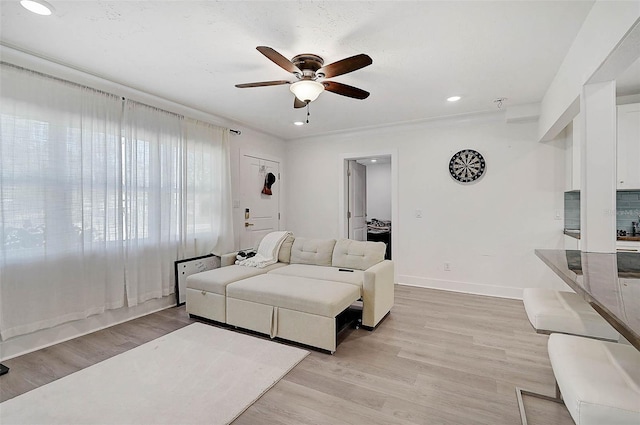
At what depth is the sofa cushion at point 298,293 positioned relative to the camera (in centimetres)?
254

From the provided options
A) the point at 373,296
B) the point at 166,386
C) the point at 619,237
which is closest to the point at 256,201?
the point at 373,296

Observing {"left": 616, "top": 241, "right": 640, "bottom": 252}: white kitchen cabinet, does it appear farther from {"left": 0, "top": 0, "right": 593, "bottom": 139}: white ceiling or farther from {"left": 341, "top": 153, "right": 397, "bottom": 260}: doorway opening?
{"left": 341, "top": 153, "right": 397, "bottom": 260}: doorway opening

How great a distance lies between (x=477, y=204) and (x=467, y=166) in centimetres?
57

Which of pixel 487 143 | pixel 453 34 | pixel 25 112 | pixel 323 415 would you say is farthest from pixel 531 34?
pixel 25 112

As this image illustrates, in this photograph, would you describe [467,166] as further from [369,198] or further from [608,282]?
[369,198]

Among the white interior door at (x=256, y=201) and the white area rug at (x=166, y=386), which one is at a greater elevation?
the white interior door at (x=256, y=201)

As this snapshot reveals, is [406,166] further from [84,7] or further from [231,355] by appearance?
[84,7]

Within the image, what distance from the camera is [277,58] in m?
2.05

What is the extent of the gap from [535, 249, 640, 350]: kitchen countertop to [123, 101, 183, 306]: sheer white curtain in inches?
148

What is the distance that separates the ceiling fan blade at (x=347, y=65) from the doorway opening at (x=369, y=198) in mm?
2747

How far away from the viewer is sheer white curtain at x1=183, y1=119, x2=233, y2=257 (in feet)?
12.8

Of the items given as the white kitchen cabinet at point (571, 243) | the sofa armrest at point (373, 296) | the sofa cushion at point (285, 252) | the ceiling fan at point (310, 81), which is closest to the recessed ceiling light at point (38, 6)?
the ceiling fan at point (310, 81)

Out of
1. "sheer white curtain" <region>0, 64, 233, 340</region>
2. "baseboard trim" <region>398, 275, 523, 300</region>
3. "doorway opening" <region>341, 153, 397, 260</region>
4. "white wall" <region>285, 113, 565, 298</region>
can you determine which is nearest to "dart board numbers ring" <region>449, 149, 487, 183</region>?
"white wall" <region>285, 113, 565, 298</region>

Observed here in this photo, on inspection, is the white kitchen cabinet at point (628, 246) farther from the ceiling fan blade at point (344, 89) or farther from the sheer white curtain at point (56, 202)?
the sheer white curtain at point (56, 202)
